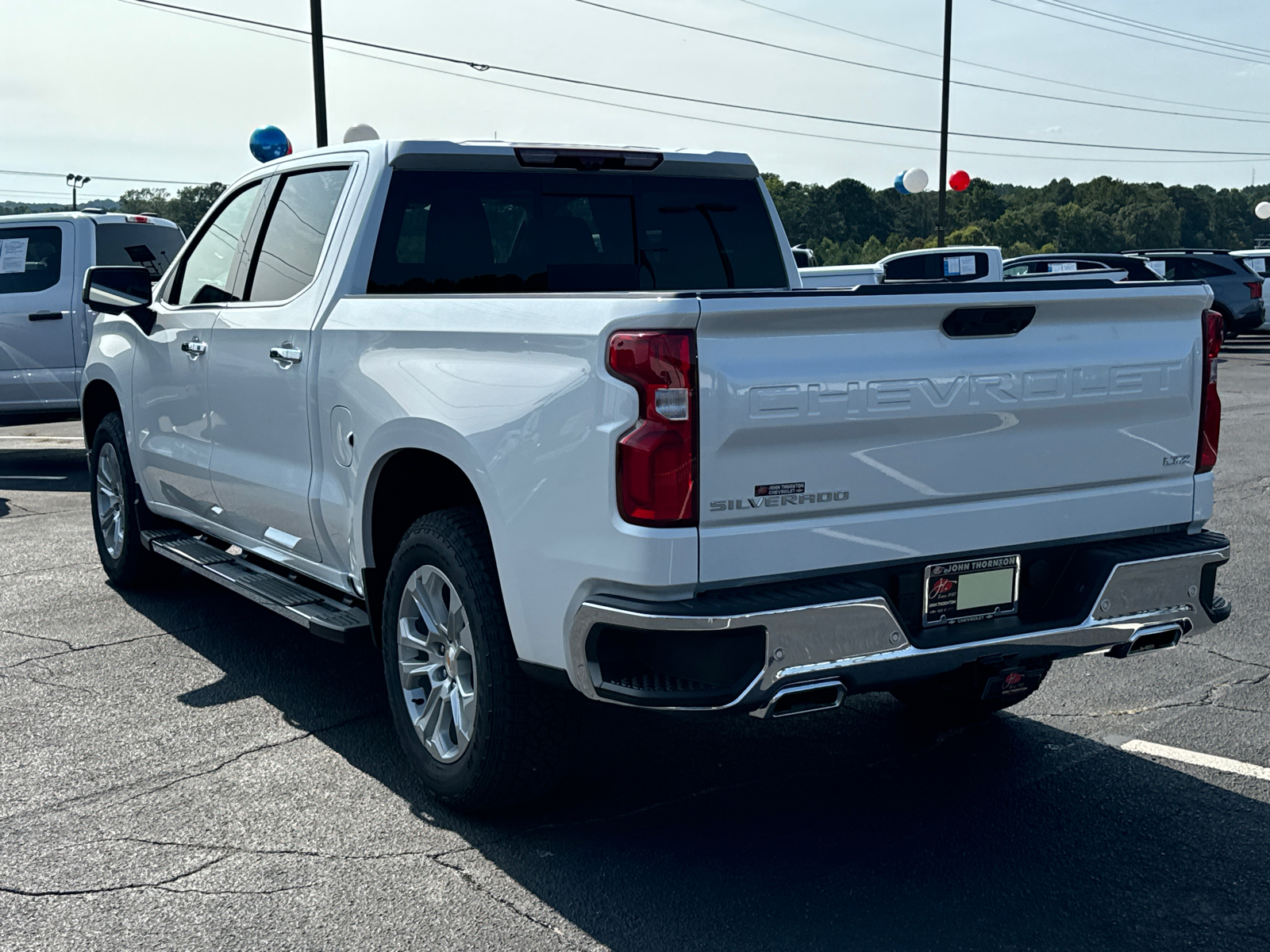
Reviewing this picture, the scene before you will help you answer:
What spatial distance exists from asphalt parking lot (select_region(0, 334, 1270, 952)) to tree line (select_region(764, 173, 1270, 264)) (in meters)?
67.1

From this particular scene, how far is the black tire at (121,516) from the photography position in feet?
22.4

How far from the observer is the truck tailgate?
129 inches

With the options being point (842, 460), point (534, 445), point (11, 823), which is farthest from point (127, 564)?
A: point (842, 460)

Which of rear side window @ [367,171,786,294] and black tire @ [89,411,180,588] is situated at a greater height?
rear side window @ [367,171,786,294]

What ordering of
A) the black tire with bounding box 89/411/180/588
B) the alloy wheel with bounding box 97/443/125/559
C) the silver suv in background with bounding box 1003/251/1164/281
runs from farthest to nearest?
the silver suv in background with bounding box 1003/251/1164/281, the alloy wheel with bounding box 97/443/125/559, the black tire with bounding box 89/411/180/588

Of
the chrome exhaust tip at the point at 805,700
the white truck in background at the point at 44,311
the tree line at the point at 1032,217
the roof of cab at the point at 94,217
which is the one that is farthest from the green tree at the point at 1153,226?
the chrome exhaust tip at the point at 805,700

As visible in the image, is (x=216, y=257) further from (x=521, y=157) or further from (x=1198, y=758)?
(x=1198, y=758)

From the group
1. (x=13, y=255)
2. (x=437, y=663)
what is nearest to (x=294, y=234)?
(x=437, y=663)

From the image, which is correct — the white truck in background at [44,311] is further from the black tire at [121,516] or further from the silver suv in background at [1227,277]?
the silver suv in background at [1227,277]

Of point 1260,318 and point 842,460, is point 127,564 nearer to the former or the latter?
point 842,460

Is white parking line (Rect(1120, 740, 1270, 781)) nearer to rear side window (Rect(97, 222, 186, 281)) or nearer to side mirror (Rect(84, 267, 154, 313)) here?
side mirror (Rect(84, 267, 154, 313))

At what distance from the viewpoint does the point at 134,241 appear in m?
12.9

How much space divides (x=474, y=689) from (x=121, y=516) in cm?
394

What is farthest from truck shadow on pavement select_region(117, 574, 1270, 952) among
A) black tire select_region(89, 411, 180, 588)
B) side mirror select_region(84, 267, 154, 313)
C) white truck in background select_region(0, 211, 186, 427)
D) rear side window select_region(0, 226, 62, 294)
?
rear side window select_region(0, 226, 62, 294)
